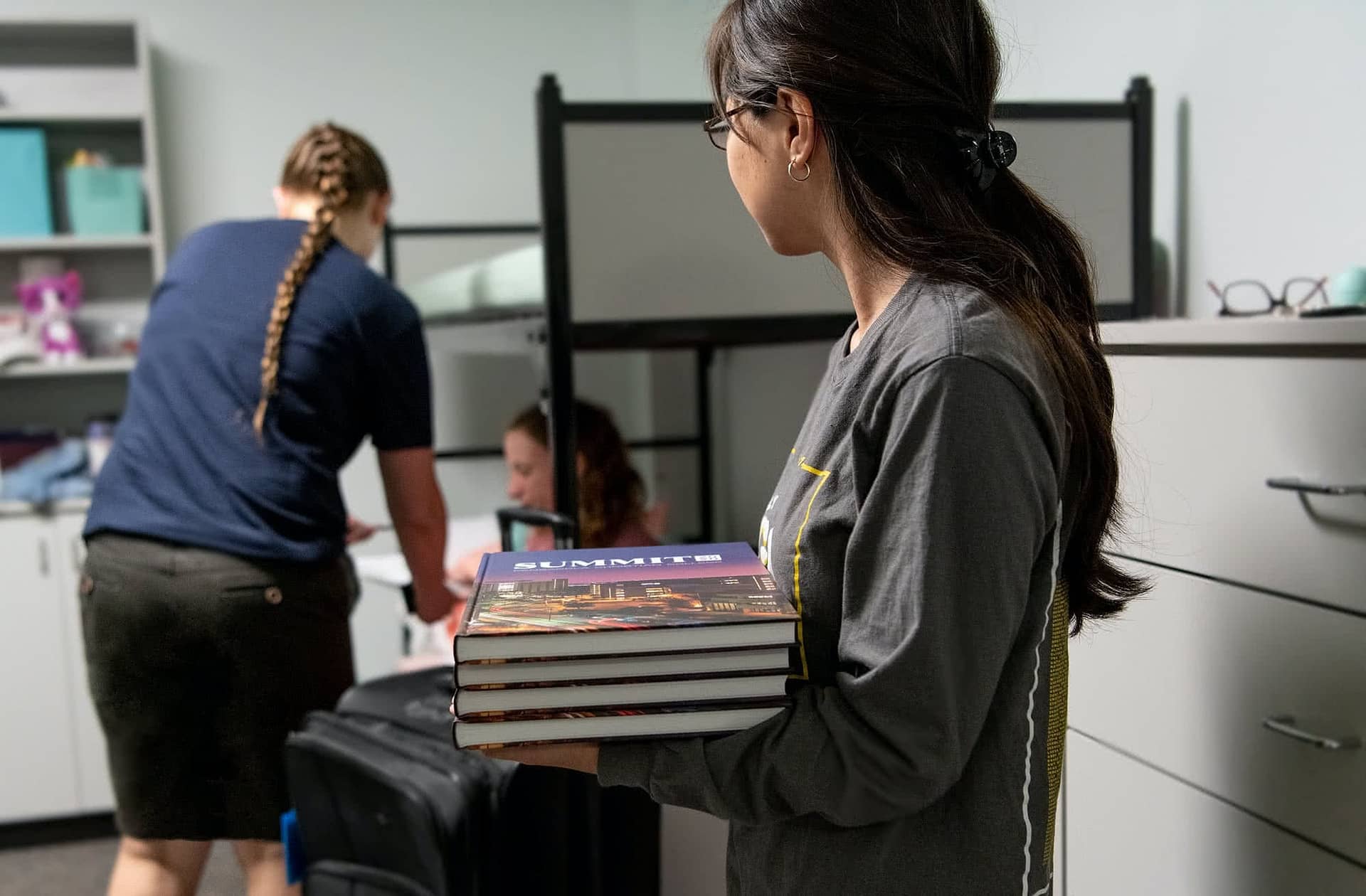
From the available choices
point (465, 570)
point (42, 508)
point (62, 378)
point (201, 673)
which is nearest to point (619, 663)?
point (201, 673)

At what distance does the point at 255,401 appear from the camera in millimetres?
1544

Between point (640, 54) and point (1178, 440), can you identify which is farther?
point (640, 54)

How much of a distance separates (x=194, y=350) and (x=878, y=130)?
114 cm

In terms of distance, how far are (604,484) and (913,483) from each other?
1769mm

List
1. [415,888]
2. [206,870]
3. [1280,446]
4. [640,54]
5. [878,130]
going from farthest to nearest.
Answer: [640,54], [206,870], [415,888], [1280,446], [878,130]

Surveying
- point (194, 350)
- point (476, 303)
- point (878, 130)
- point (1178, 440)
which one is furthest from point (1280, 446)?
point (476, 303)

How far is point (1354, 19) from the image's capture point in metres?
1.46

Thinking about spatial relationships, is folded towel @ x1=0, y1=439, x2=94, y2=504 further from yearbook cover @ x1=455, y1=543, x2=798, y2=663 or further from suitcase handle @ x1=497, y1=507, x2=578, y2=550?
yearbook cover @ x1=455, y1=543, x2=798, y2=663

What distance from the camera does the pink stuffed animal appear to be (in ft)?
10.3

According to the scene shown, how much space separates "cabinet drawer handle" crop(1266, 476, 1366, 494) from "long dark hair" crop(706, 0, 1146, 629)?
252 millimetres

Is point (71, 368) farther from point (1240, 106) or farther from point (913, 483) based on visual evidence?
point (913, 483)

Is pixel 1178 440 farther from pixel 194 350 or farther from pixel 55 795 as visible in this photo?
pixel 55 795

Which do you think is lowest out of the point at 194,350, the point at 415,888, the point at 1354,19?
the point at 415,888

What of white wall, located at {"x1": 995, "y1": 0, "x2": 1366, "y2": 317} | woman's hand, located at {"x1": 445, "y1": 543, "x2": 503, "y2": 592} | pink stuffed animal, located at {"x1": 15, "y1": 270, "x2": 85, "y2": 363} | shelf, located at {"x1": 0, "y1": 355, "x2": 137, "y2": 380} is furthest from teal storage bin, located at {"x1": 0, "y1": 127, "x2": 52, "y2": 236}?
white wall, located at {"x1": 995, "y1": 0, "x2": 1366, "y2": 317}
